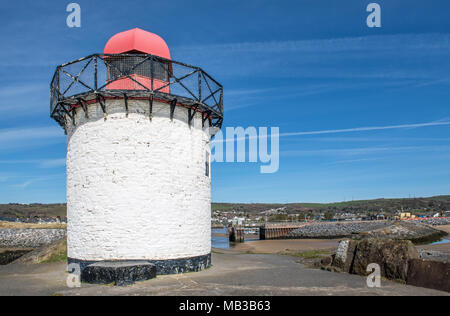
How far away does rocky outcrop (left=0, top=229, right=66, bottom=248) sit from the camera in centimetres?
4419

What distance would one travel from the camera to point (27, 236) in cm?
4631

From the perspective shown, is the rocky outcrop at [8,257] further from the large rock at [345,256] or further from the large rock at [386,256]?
the large rock at [386,256]

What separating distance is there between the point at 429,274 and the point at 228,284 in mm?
5828

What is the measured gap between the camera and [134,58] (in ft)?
47.8

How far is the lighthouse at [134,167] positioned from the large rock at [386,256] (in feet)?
19.8

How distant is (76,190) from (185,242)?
4.61m

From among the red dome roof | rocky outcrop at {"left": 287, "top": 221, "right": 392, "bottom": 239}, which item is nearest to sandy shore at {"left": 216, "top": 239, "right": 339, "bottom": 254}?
rocky outcrop at {"left": 287, "top": 221, "right": 392, "bottom": 239}

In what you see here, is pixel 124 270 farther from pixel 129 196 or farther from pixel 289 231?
pixel 289 231

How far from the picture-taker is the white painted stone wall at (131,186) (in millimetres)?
13305

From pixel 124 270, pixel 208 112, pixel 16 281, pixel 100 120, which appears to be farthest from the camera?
pixel 208 112

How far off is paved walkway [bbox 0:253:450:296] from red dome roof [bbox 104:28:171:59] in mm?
8829

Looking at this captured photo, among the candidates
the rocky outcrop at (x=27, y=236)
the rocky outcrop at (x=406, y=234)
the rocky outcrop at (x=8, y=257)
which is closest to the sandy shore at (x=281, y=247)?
the rocky outcrop at (x=406, y=234)

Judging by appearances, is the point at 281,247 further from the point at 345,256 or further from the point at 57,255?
the point at 345,256
